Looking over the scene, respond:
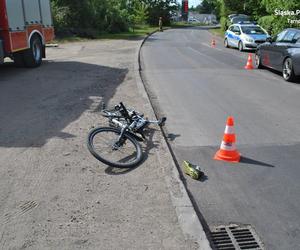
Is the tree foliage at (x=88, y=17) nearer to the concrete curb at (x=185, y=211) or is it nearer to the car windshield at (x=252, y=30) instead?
the car windshield at (x=252, y=30)

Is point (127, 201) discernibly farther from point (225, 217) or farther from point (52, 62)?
point (52, 62)

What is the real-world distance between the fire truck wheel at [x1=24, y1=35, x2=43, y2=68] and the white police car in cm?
1255

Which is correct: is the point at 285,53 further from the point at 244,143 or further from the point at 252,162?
the point at 252,162

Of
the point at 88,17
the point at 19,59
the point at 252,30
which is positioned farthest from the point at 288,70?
the point at 88,17

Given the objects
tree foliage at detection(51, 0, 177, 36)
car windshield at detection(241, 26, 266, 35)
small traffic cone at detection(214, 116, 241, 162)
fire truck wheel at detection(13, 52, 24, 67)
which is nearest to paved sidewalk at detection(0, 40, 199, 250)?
small traffic cone at detection(214, 116, 241, 162)

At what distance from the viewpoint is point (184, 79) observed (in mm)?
13406

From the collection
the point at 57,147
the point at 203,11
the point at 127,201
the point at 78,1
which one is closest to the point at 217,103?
the point at 57,147

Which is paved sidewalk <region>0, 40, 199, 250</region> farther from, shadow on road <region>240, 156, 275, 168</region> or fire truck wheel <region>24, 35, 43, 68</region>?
fire truck wheel <region>24, 35, 43, 68</region>

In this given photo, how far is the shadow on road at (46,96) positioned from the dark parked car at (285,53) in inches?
196

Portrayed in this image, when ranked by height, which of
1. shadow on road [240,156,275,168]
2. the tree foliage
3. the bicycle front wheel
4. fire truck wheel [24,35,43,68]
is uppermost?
the bicycle front wheel

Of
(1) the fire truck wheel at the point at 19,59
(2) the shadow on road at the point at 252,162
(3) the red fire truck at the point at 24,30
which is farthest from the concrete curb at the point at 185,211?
(1) the fire truck wheel at the point at 19,59

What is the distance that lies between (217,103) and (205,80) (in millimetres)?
3550

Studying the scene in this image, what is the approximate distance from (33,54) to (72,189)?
37.8 ft

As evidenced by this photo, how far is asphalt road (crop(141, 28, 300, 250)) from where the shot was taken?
4469 mm
